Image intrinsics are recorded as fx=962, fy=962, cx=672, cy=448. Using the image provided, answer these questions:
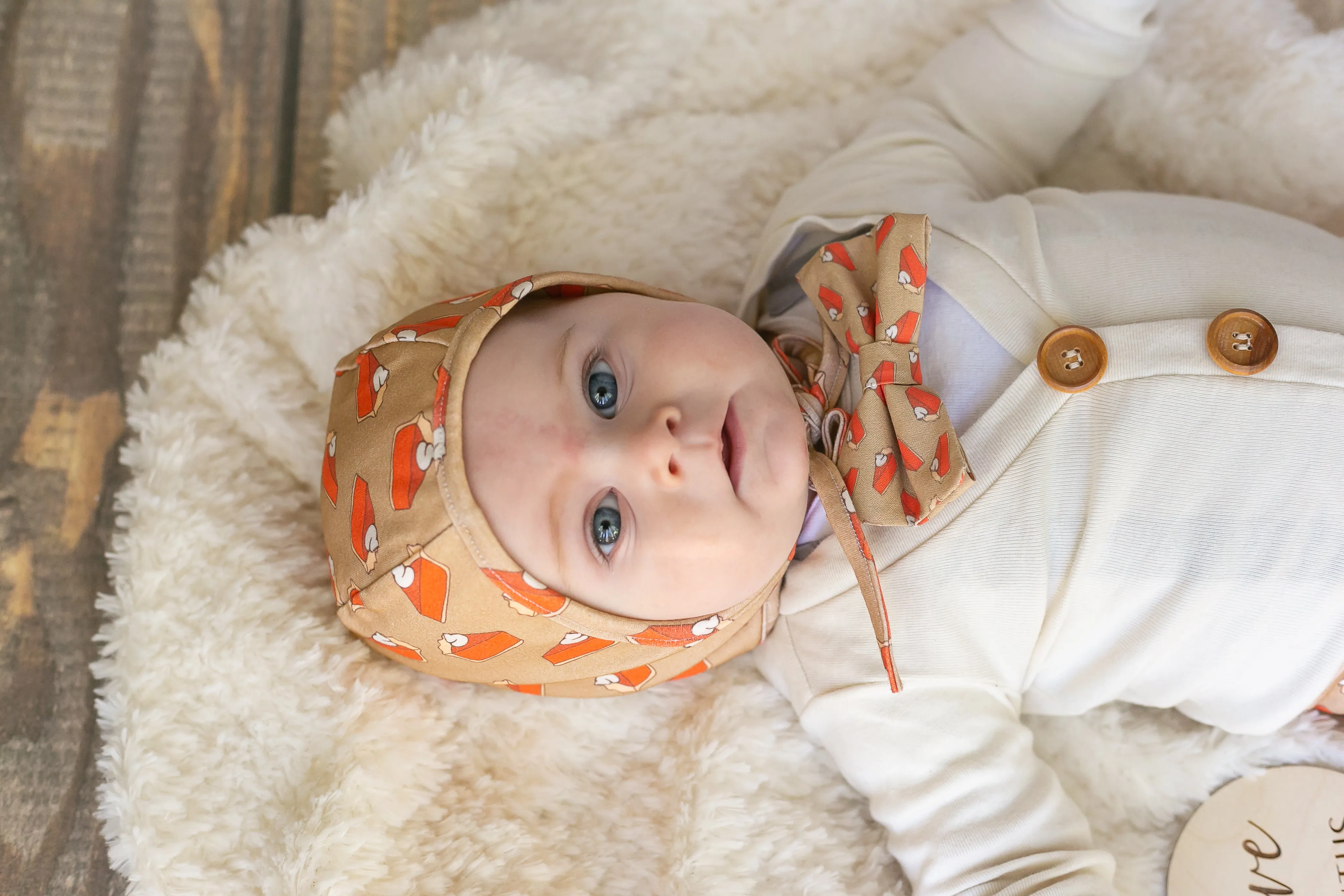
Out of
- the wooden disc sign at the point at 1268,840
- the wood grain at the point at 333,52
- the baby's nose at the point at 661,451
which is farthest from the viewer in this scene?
the wood grain at the point at 333,52

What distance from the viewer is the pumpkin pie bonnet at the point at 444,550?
1067 mm

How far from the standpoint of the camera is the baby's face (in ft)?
3.37

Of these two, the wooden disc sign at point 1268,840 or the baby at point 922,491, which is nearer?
the baby at point 922,491

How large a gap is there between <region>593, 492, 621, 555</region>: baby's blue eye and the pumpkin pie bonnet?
0.08m

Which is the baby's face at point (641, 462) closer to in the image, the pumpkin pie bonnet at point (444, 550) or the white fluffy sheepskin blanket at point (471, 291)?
the pumpkin pie bonnet at point (444, 550)

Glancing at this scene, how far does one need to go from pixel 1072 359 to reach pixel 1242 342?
18 centimetres

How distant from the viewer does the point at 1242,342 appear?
1068 mm

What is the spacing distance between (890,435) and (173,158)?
115 cm

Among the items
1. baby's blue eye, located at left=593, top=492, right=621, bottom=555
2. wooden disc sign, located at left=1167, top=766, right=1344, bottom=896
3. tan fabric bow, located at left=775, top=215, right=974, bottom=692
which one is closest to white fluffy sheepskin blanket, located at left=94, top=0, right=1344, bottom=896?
wooden disc sign, located at left=1167, top=766, right=1344, bottom=896

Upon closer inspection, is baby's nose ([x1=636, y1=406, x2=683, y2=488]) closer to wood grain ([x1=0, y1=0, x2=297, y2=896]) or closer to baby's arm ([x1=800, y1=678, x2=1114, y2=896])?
baby's arm ([x1=800, y1=678, x2=1114, y2=896])

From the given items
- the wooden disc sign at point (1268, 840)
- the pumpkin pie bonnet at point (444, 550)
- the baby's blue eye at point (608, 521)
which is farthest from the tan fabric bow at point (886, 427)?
the wooden disc sign at point (1268, 840)

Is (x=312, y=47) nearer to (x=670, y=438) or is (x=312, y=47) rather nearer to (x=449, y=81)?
(x=449, y=81)

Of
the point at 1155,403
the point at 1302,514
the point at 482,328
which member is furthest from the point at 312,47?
the point at 1302,514

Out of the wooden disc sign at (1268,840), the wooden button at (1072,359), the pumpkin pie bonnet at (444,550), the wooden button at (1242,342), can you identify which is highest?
the wooden button at (1242,342)
